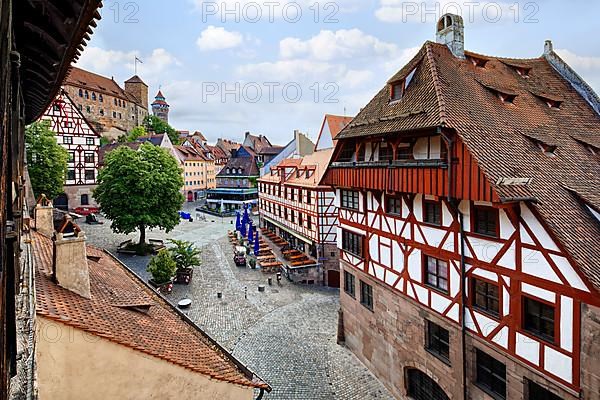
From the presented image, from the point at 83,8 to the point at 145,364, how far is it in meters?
6.84

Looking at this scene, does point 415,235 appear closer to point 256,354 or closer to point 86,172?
point 256,354

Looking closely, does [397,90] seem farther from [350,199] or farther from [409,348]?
[409,348]

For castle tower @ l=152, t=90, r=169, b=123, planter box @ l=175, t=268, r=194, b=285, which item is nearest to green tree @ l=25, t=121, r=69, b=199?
planter box @ l=175, t=268, r=194, b=285

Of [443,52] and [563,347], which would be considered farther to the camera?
[443,52]

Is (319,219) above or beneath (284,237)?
above

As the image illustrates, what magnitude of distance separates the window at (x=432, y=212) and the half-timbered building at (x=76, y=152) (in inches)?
1823

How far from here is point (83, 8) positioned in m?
4.80

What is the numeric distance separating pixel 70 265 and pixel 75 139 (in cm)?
4488

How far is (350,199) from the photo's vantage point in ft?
61.2

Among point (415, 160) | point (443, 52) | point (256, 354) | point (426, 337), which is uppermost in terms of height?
point (443, 52)

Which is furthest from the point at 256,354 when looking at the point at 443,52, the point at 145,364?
the point at 443,52

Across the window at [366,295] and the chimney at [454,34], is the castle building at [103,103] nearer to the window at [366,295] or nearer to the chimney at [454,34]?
the window at [366,295]

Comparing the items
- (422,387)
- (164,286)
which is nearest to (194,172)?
(164,286)

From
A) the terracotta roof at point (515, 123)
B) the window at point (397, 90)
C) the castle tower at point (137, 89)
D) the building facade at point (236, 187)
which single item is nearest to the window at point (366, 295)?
the terracotta roof at point (515, 123)
